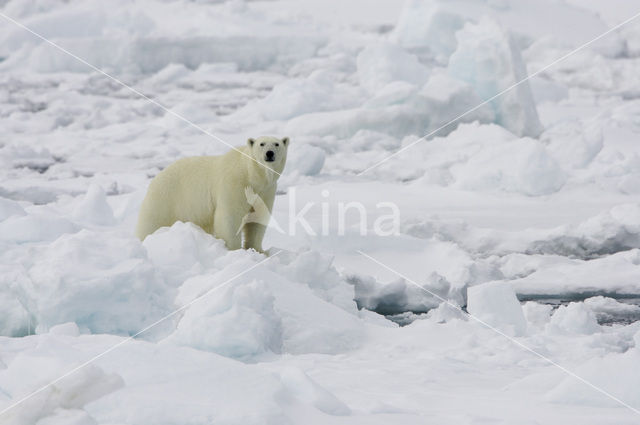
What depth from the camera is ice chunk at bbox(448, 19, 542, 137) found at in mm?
9172

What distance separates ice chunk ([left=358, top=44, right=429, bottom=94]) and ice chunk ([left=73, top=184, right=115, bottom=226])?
581 centimetres

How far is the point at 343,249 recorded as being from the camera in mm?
5207

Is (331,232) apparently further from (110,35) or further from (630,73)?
(110,35)

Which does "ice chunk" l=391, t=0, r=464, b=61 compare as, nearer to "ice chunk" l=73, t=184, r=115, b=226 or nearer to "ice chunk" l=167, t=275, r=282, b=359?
"ice chunk" l=73, t=184, r=115, b=226

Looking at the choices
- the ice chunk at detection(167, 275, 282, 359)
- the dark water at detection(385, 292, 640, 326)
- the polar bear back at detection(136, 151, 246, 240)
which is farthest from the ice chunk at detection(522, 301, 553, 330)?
the polar bear back at detection(136, 151, 246, 240)

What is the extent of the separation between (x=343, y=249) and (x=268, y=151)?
3.91 feet

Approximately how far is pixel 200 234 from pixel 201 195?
263 mm

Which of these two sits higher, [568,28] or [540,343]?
[568,28]

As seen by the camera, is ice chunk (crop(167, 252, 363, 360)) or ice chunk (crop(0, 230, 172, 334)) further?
ice chunk (crop(0, 230, 172, 334))

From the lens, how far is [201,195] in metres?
4.35

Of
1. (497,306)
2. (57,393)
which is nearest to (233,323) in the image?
(57,393)

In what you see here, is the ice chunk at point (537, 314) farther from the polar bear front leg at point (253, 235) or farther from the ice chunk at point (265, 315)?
the polar bear front leg at point (253, 235)

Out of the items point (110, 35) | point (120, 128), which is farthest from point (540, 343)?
point (110, 35)

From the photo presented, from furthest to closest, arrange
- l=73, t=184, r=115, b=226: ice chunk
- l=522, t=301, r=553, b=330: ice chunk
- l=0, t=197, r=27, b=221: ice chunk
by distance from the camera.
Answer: l=73, t=184, r=115, b=226: ice chunk < l=0, t=197, r=27, b=221: ice chunk < l=522, t=301, r=553, b=330: ice chunk
